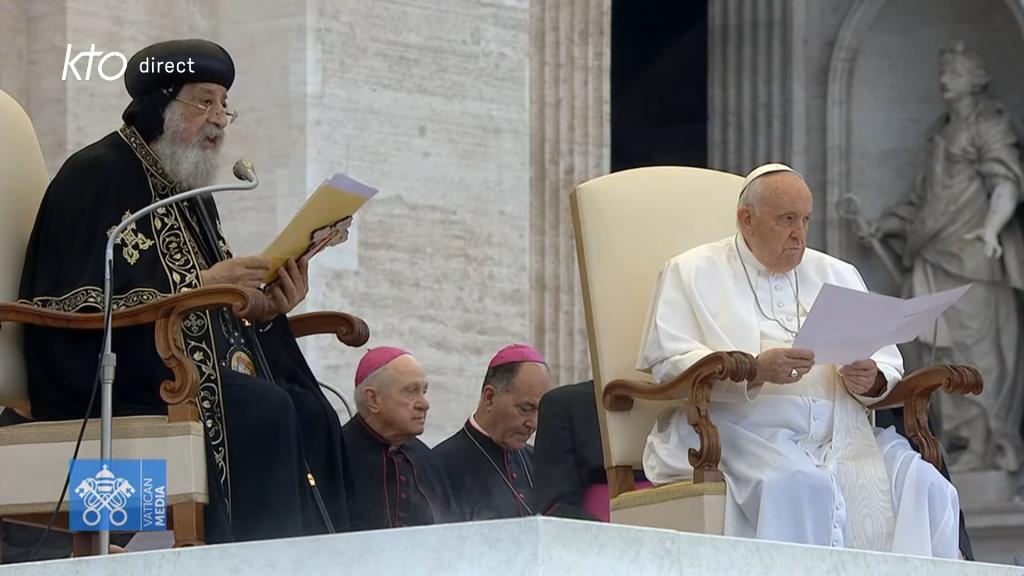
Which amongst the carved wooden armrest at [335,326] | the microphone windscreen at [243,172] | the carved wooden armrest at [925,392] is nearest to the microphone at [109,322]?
the microphone windscreen at [243,172]

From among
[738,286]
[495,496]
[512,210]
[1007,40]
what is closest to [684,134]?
[1007,40]

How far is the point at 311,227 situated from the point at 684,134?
259 inches

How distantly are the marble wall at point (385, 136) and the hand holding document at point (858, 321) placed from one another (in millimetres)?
2330

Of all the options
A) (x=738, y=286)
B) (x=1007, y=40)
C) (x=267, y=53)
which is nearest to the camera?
(x=738, y=286)

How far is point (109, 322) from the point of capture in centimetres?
582

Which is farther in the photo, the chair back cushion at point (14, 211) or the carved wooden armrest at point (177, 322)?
the chair back cushion at point (14, 211)

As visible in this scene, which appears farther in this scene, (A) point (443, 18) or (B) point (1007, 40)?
(B) point (1007, 40)

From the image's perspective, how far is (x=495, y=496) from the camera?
300 inches

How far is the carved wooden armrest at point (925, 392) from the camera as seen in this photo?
6.26m

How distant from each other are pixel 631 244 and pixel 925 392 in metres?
0.84

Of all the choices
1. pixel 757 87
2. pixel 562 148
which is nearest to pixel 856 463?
pixel 562 148

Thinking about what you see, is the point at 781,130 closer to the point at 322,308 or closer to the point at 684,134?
the point at 684,134

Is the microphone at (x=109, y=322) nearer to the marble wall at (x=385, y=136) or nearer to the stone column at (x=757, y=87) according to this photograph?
the marble wall at (x=385, y=136)

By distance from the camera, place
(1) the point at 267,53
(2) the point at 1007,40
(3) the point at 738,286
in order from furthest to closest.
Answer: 1. (2) the point at 1007,40
2. (1) the point at 267,53
3. (3) the point at 738,286
